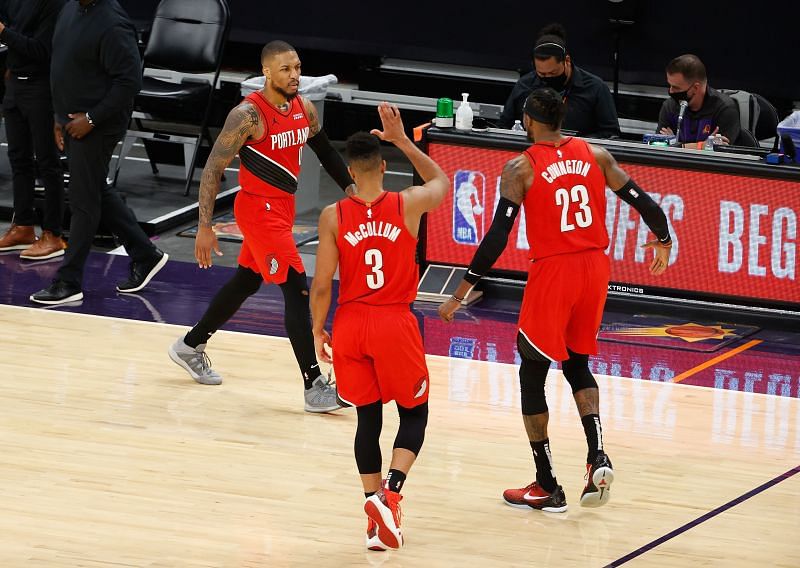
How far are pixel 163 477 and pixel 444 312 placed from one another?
4.58 feet

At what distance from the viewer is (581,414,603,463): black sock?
5500mm

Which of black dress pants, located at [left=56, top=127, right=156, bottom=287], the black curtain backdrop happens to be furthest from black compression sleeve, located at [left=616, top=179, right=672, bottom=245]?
the black curtain backdrop

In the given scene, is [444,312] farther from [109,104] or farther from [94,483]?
[109,104]

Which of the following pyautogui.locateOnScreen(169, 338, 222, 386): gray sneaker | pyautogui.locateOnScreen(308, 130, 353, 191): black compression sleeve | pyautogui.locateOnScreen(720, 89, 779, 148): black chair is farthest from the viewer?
pyautogui.locateOnScreen(720, 89, 779, 148): black chair

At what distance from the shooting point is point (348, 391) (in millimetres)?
5121

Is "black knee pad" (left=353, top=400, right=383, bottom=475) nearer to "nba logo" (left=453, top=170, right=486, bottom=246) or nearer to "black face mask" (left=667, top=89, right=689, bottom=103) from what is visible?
"nba logo" (left=453, top=170, right=486, bottom=246)

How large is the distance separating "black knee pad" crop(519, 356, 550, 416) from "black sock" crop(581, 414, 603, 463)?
0.61 feet

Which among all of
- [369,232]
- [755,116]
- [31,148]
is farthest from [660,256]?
[31,148]

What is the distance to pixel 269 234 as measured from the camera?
6.66 metres

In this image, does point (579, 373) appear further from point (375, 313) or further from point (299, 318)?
point (299, 318)

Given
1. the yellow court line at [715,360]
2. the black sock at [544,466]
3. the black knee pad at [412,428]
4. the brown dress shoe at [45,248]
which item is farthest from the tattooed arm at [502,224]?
the brown dress shoe at [45,248]

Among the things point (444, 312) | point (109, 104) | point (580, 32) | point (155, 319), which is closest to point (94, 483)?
point (444, 312)

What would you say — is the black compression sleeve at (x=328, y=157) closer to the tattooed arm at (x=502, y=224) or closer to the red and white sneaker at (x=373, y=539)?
the tattooed arm at (x=502, y=224)

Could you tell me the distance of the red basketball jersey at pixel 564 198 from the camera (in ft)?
17.7
